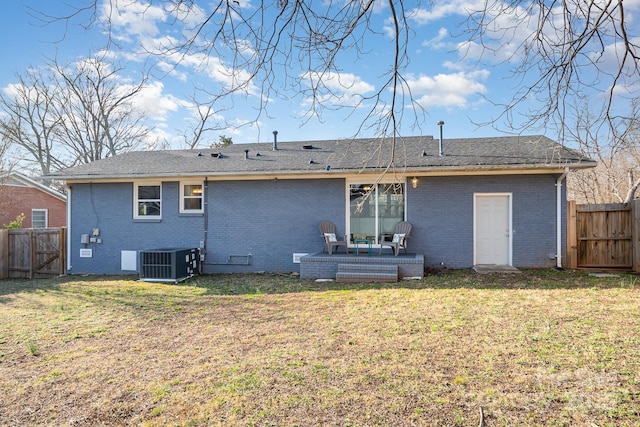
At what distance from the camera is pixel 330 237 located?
363 inches

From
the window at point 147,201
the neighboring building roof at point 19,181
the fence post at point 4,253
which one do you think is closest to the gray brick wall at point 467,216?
the window at point 147,201

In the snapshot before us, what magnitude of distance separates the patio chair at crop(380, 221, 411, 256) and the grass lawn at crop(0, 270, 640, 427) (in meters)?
2.40

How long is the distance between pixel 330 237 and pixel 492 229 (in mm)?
4069

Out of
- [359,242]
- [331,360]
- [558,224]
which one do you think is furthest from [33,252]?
[558,224]

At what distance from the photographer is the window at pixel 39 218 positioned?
60.4 feet

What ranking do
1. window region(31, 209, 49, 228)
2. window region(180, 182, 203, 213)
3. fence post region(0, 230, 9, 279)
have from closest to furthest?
window region(180, 182, 203, 213) < fence post region(0, 230, 9, 279) < window region(31, 209, 49, 228)

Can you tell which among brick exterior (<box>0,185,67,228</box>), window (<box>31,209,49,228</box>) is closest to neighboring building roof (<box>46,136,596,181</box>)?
brick exterior (<box>0,185,67,228</box>)

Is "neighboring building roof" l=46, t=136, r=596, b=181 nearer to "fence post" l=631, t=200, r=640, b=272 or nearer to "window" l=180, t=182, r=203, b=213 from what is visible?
"window" l=180, t=182, r=203, b=213

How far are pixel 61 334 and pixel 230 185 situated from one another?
584 centimetres

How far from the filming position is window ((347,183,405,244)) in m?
9.45

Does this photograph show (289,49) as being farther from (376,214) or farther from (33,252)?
(33,252)

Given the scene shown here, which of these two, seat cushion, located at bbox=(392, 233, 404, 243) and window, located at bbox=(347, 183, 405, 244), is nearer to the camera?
seat cushion, located at bbox=(392, 233, 404, 243)

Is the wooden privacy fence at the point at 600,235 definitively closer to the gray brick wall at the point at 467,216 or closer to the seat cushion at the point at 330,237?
the gray brick wall at the point at 467,216

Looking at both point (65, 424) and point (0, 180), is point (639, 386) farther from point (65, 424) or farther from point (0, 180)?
point (0, 180)
